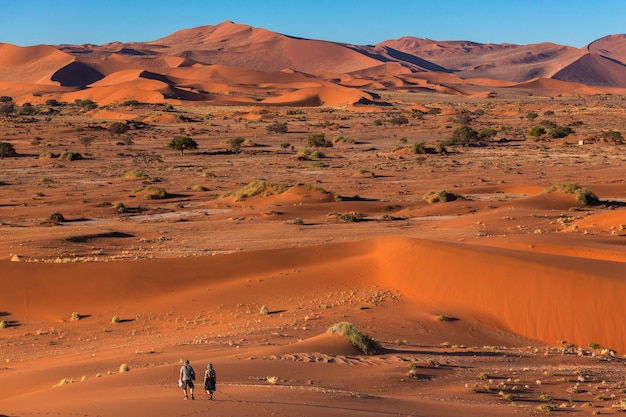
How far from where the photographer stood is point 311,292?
22.2 meters

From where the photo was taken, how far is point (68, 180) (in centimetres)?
4578

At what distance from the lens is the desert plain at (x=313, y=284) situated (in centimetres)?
1241

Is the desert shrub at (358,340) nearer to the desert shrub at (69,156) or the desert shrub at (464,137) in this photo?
the desert shrub at (69,156)

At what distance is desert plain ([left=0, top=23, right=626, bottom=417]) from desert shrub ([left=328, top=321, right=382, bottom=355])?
0.12m

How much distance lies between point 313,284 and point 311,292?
0.60 m

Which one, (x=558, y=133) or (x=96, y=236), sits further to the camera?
(x=558, y=133)

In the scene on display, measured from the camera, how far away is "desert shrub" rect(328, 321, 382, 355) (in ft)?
49.3

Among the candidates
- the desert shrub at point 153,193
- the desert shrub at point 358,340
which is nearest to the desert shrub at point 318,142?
the desert shrub at point 153,193

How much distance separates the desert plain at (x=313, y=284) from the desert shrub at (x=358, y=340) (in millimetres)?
121

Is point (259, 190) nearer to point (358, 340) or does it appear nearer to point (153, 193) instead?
point (153, 193)

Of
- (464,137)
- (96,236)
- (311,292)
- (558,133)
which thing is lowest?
(311,292)

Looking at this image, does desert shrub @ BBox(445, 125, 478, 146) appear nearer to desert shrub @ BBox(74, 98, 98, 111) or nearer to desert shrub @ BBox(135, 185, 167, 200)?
desert shrub @ BBox(135, 185, 167, 200)

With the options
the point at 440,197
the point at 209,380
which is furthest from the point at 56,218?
the point at 209,380

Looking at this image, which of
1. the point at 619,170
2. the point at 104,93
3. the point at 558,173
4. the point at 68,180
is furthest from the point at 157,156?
the point at 104,93
